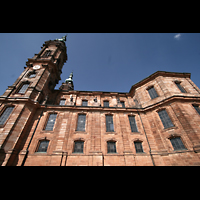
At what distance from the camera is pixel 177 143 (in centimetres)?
1232

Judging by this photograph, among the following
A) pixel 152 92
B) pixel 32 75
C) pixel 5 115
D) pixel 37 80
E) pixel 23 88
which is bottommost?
pixel 5 115

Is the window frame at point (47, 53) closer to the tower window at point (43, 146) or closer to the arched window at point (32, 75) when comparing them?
the arched window at point (32, 75)

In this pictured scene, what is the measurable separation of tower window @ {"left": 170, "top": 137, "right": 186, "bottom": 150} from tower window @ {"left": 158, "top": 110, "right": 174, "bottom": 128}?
5.72 feet

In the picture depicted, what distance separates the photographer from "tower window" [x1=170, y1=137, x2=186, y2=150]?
472 inches

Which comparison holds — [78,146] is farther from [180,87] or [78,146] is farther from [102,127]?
[180,87]

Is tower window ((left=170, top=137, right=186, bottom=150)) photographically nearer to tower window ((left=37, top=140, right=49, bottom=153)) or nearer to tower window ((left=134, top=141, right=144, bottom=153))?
tower window ((left=134, top=141, right=144, bottom=153))

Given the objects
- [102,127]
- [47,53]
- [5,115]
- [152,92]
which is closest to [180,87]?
[152,92]

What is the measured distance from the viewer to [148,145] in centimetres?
1362

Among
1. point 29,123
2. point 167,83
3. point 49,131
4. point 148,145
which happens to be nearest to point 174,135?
point 148,145

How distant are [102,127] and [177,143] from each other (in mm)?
9388

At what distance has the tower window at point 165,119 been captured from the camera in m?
13.8

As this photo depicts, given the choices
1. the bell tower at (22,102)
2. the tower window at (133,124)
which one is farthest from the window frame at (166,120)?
the bell tower at (22,102)
